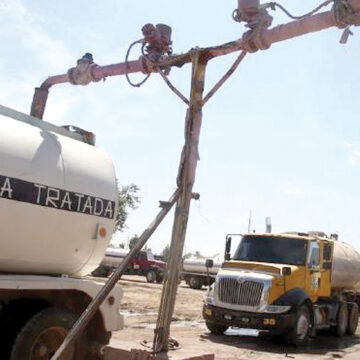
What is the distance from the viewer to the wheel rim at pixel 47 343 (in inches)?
262

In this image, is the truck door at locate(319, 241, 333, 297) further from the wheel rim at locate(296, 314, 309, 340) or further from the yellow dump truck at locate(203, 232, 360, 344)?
the wheel rim at locate(296, 314, 309, 340)

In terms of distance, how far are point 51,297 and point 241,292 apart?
819 cm

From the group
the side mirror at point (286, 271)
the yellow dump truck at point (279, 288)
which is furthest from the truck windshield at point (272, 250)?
the side mirror at point (286, 271)

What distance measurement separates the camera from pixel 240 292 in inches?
576

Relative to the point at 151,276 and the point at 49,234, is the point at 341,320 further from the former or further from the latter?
the point at 151,276

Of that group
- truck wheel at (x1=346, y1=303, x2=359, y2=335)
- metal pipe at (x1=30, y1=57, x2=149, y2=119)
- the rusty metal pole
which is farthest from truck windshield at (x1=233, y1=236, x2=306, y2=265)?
the rusty metal pole

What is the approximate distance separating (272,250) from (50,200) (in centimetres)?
1007

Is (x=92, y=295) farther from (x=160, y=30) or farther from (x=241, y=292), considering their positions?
(x=241, y=292)

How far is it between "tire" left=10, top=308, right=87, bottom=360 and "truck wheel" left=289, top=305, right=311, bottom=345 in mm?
8391

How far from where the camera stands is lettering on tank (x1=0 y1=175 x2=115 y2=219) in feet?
20.8

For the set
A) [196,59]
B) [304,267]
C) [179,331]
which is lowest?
[179,331]

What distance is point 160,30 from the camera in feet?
26.5

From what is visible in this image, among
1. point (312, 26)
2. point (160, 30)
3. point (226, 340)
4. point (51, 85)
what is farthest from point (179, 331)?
point (312, 26)

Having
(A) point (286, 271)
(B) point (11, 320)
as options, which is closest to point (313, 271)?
(A) point (286, 271)
